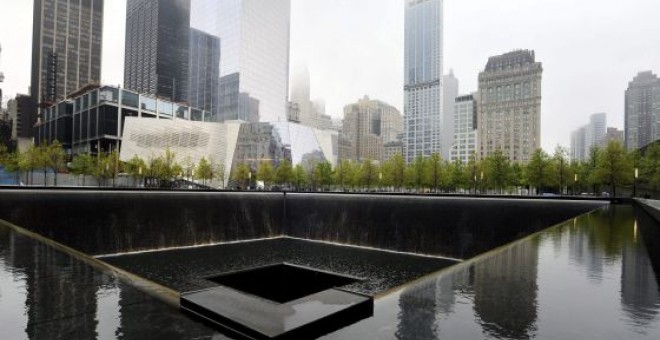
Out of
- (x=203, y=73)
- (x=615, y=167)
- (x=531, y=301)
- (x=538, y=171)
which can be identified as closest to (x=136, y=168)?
(x=538, y=171)

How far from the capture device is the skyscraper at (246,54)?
120 m

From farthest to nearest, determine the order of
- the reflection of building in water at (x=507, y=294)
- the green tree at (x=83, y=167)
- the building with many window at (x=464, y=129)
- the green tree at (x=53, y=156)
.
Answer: the building with many window at (x=464, y=129)
the green tree at (x=83, y=167)
the green tree at (x=53, y=156)
the reflection of building in water at (x=507, y=294)

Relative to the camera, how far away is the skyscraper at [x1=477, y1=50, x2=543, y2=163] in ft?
455

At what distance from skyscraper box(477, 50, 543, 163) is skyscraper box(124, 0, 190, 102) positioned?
127413 millimetres

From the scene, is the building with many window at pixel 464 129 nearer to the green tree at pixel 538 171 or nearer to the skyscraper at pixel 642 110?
the skyscraper at pixel 642 110

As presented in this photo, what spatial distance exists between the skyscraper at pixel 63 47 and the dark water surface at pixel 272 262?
6625 inches

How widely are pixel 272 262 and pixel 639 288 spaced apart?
53.4ft

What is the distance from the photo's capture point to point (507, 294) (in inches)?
184

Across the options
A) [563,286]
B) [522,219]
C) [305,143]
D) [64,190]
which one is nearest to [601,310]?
[563,286]

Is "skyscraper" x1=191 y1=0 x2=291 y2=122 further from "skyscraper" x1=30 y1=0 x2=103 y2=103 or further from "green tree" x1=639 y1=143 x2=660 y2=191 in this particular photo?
"green tree" x1=639 y1=143 x2=660 y2=191

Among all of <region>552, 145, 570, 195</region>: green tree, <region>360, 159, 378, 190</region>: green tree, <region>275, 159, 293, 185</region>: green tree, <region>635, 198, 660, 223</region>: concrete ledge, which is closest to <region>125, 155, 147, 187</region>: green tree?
<region>275, 159, 293, 185</region>: green tree

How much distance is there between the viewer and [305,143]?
93.4 meters

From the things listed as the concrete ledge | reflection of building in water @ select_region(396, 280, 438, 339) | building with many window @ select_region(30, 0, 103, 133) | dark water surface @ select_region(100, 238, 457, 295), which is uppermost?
Answer: building with many window @ select_region(30, 0, 103, 133)

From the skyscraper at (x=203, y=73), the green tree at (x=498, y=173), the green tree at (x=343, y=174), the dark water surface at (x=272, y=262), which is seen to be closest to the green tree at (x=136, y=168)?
the green tree at (x=343, y=174)
